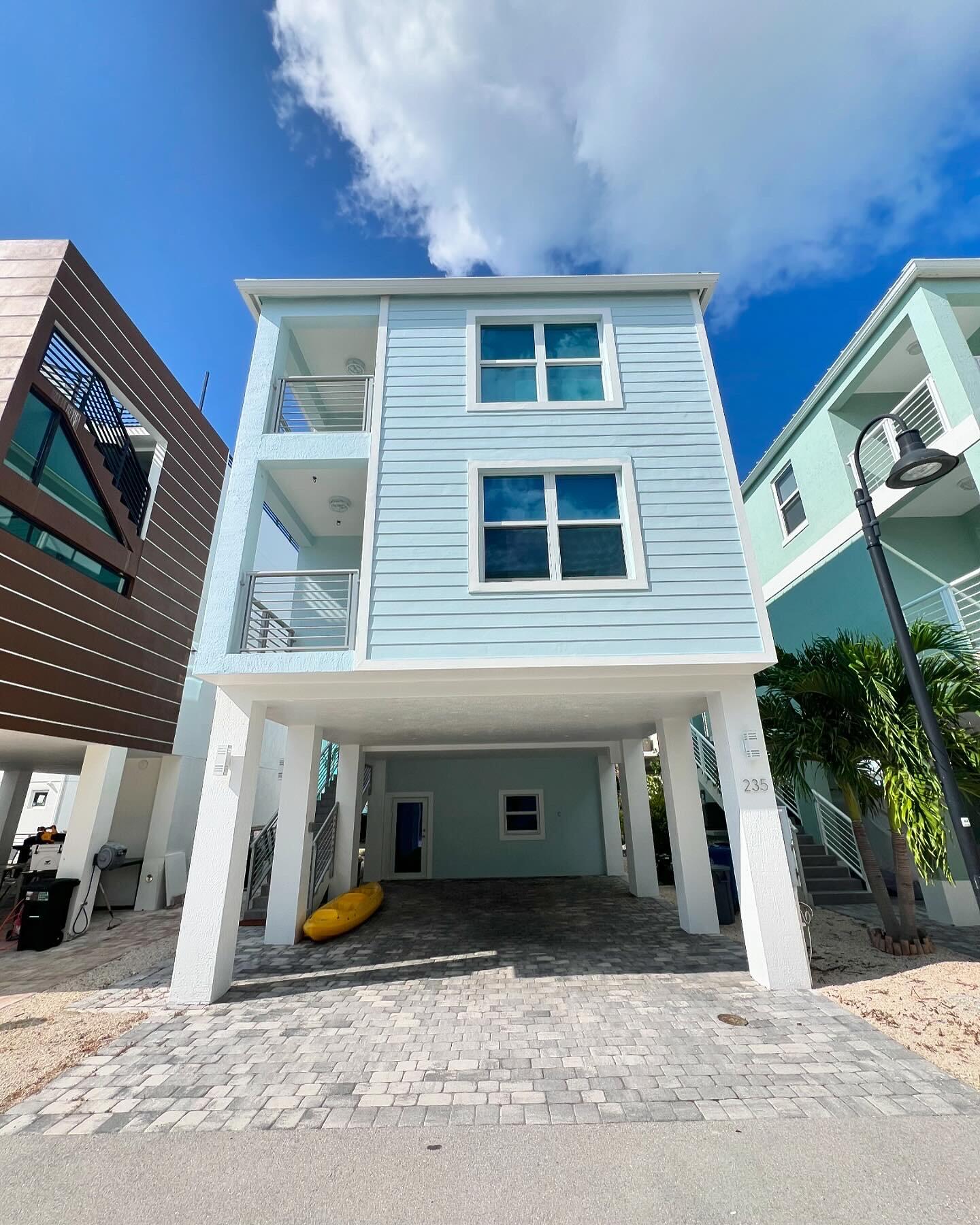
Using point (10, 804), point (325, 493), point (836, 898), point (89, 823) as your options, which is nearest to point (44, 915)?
→ point (89, 823)

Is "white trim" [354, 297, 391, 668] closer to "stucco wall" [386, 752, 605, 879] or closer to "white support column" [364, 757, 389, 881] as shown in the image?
"stucco wall" [386, 752, 605, 879]

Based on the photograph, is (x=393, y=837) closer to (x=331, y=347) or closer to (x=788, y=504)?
(x=331, y=347)

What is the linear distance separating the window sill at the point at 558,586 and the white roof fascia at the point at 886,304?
856 centimetres

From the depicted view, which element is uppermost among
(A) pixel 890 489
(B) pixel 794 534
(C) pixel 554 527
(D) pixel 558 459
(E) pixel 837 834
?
(B) pixel 794 534

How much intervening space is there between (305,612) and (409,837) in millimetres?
8359

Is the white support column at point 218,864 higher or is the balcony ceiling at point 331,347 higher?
the balcony ceiling at point 331,347

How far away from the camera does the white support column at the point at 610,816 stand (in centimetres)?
1396

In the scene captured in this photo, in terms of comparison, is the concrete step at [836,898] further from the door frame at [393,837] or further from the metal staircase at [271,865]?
the metal staircase at [271,865]

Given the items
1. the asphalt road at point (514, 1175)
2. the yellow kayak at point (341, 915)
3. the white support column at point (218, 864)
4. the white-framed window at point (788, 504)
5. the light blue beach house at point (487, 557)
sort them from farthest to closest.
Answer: the white-framed window at point (788, 504) < the yellow kayak at point (341, 915) < the light blue beach house at point (487, 557) < the white support column at point (218, 864) < the asphalt road at point (514, 1175)

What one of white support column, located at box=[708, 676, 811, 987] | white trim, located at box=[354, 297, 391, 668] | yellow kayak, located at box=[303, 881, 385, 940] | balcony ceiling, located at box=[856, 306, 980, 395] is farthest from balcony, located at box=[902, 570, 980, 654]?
yellow kayak, located at box=[303, 881, 385, 940]

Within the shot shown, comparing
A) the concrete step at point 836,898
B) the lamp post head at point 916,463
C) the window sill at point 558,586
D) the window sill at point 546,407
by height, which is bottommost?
the concrete step at point 836,898

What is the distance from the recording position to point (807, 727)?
7078 millimetres

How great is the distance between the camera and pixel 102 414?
10305 millimetres

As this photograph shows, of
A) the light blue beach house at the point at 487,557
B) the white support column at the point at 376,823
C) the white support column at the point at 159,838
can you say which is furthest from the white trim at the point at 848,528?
the white support column at the point at 159,838
